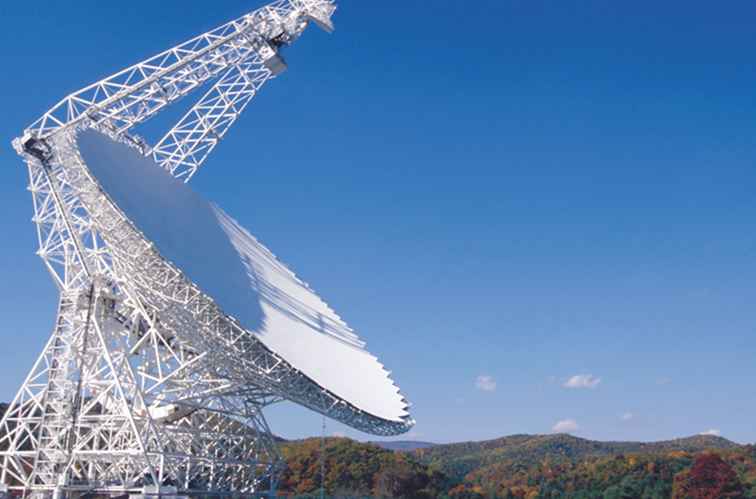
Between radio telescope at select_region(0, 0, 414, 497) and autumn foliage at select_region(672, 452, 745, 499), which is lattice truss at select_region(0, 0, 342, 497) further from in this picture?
autumn foliage at select_region(672, 452, 745, 499)

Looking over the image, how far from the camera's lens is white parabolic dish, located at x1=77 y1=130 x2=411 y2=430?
28.2 m

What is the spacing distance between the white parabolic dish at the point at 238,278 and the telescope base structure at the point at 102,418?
3692 millimetres

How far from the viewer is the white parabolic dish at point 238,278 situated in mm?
28250

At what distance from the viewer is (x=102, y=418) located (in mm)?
31062

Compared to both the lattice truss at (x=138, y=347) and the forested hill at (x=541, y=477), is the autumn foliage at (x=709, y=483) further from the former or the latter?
the lattice truss at (x=138, y=347)

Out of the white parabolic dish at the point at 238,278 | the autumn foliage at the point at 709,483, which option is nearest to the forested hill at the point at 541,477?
the autumn foliage at the point at 709,483

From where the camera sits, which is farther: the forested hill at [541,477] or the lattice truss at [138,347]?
the forested hill at [541,477]

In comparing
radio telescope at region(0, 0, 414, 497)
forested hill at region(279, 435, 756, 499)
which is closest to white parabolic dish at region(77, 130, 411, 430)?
radio telescope at region(0, 0, 414, 497)

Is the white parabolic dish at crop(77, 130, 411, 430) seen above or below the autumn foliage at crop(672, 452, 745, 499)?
above

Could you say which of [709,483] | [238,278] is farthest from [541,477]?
[238,278]

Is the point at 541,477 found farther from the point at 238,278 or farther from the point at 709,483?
the point at 238,278

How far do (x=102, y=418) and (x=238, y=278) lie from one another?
7415 millimetres

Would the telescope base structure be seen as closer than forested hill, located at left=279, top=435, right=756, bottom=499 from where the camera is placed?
Yes

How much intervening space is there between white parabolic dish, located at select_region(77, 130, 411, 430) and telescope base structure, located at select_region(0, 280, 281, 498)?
3.69 m
